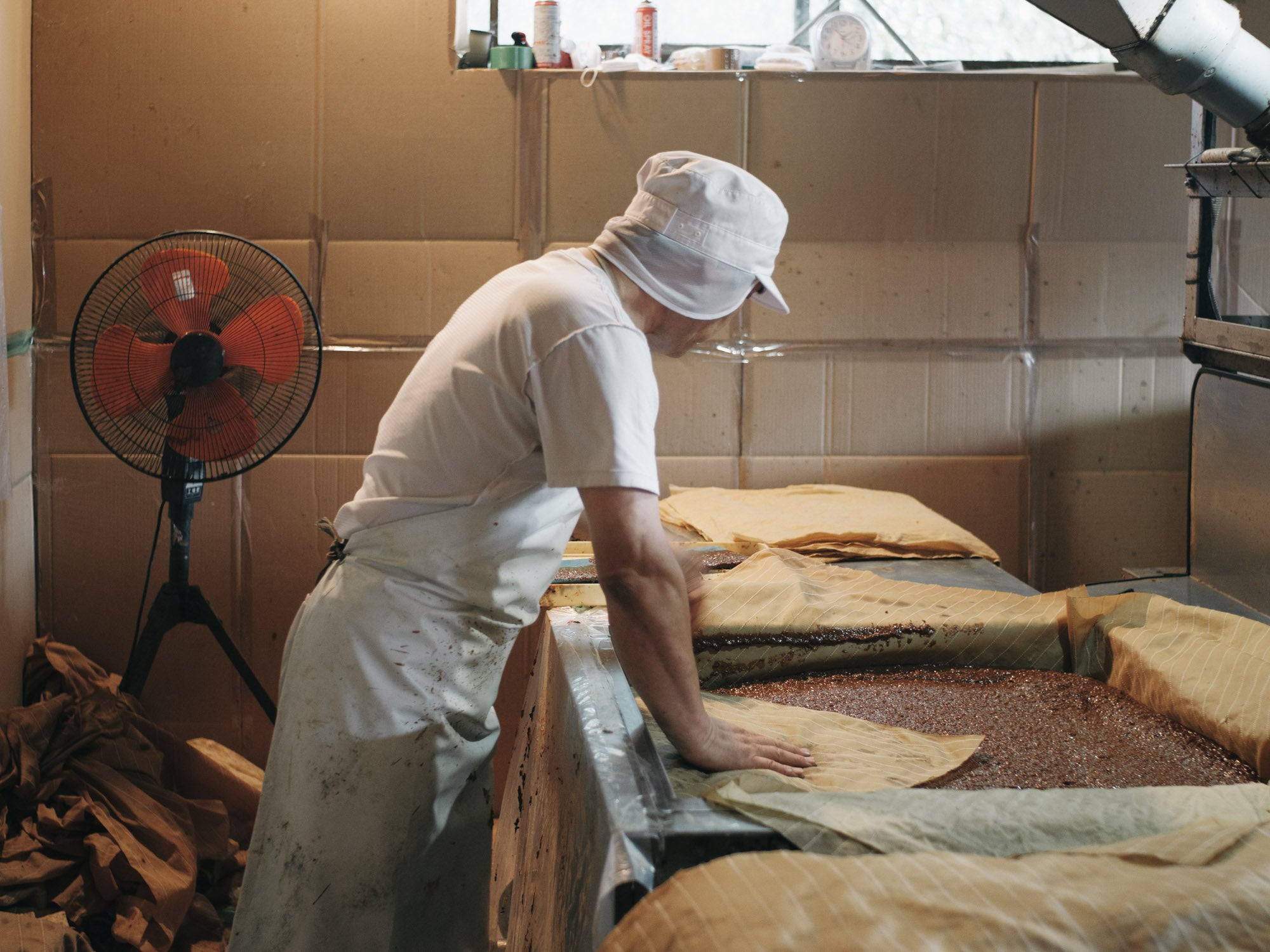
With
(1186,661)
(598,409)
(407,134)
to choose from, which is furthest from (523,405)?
(407,134)

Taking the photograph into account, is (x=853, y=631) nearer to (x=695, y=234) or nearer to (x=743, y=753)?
(x=743, y=753)

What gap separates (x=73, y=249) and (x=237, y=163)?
50cm

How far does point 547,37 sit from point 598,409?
2062 millimetres

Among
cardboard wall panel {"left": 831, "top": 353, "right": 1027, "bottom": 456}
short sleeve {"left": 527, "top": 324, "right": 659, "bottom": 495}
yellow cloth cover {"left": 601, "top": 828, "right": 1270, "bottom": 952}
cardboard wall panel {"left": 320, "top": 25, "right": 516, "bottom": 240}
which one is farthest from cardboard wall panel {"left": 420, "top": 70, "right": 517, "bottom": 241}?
yellow cloth cover {"left": 601, "top": 828, "right": 1270, "bottom": 952}

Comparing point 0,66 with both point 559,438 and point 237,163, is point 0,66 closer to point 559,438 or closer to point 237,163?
point 237,163

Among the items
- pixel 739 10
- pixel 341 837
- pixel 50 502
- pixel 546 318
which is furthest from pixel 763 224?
pixel 50 502

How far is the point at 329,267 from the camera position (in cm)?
306

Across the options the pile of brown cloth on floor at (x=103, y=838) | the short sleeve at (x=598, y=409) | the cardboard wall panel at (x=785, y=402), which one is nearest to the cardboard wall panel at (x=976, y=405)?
the cardboard wall panel at (x=785, y=402)

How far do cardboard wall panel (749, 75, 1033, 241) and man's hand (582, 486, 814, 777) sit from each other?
1985mm

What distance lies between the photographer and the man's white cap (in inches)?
59.5

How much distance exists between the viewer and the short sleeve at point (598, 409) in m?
1.32

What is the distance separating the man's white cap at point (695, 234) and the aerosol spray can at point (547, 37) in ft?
5.32

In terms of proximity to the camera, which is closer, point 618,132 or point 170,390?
point 170,390

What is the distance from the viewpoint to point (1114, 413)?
3205 mm
